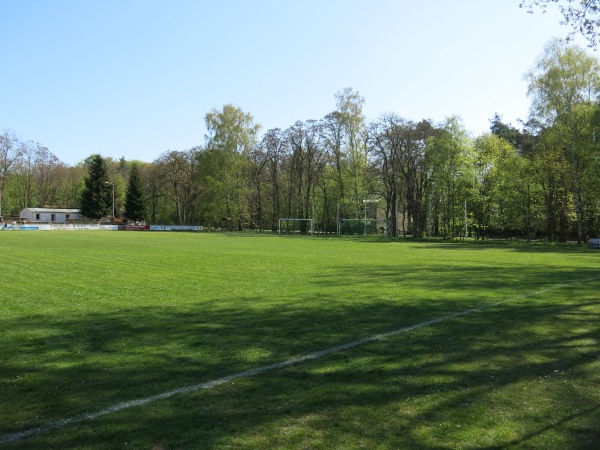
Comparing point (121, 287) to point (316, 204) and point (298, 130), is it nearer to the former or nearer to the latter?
point (298, 130)

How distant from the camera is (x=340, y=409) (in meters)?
4.64

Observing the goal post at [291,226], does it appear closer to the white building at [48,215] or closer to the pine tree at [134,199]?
the pine tree at [134,199]

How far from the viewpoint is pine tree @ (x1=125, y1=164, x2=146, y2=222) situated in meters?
94.6

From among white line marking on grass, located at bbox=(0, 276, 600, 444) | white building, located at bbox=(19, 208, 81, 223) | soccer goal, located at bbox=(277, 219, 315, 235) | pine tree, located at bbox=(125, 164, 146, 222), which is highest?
pine tree, located at bbox=(125, 164, 146, 222)

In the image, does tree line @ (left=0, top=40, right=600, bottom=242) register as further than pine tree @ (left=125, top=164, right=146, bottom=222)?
No

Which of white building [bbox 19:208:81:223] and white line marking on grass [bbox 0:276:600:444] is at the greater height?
white building [bbox 19:208:81:223]

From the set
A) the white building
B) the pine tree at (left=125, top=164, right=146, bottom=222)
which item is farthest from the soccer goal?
the white building

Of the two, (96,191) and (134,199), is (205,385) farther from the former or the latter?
(96,191)

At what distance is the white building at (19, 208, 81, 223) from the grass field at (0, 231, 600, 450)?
89986 mm

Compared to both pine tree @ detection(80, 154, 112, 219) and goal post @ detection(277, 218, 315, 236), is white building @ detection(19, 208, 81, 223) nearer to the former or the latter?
pine tree @ detection(80, 154, 112, 219)

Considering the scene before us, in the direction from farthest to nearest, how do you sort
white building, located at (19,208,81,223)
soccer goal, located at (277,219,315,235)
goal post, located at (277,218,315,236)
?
white building, located at (19,208,81,223) < goal post, located at (277,218,315,236) < soccer goal, located at (277,219,315,235)

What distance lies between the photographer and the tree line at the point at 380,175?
45.2 metres

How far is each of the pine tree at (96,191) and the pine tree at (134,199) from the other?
161 inches

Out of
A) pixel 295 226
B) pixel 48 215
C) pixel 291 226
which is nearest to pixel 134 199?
pixel 48 215
